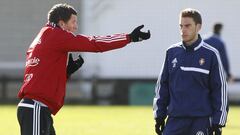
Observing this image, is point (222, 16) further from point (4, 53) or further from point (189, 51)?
point (189, 51)

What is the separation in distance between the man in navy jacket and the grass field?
6.74 m

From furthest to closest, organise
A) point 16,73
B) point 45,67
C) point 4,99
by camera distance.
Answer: point 16,73 < point 4,99 < point 45,67

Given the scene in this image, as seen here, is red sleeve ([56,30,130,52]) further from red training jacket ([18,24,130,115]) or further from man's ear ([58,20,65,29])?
man's ear ([58,20,65,29])

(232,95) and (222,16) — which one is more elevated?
(222,16)

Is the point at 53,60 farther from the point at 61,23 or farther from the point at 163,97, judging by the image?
the point at 163,97

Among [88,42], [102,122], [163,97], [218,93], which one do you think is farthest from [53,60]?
[102,122]

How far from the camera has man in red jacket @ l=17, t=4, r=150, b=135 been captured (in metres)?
8.55

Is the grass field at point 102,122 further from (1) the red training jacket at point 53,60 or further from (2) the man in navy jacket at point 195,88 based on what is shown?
(1) the red training jacket at point 53,60

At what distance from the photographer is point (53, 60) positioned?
8578 mm

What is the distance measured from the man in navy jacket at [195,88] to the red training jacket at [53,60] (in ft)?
2.15

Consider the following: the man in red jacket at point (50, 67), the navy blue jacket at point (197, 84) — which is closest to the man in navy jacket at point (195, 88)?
the navy blue jacket at point (197, 84)

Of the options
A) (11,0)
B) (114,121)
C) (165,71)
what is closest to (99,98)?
(11,0)

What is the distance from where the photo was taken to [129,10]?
3047cm

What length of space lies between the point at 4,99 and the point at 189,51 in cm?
1893
